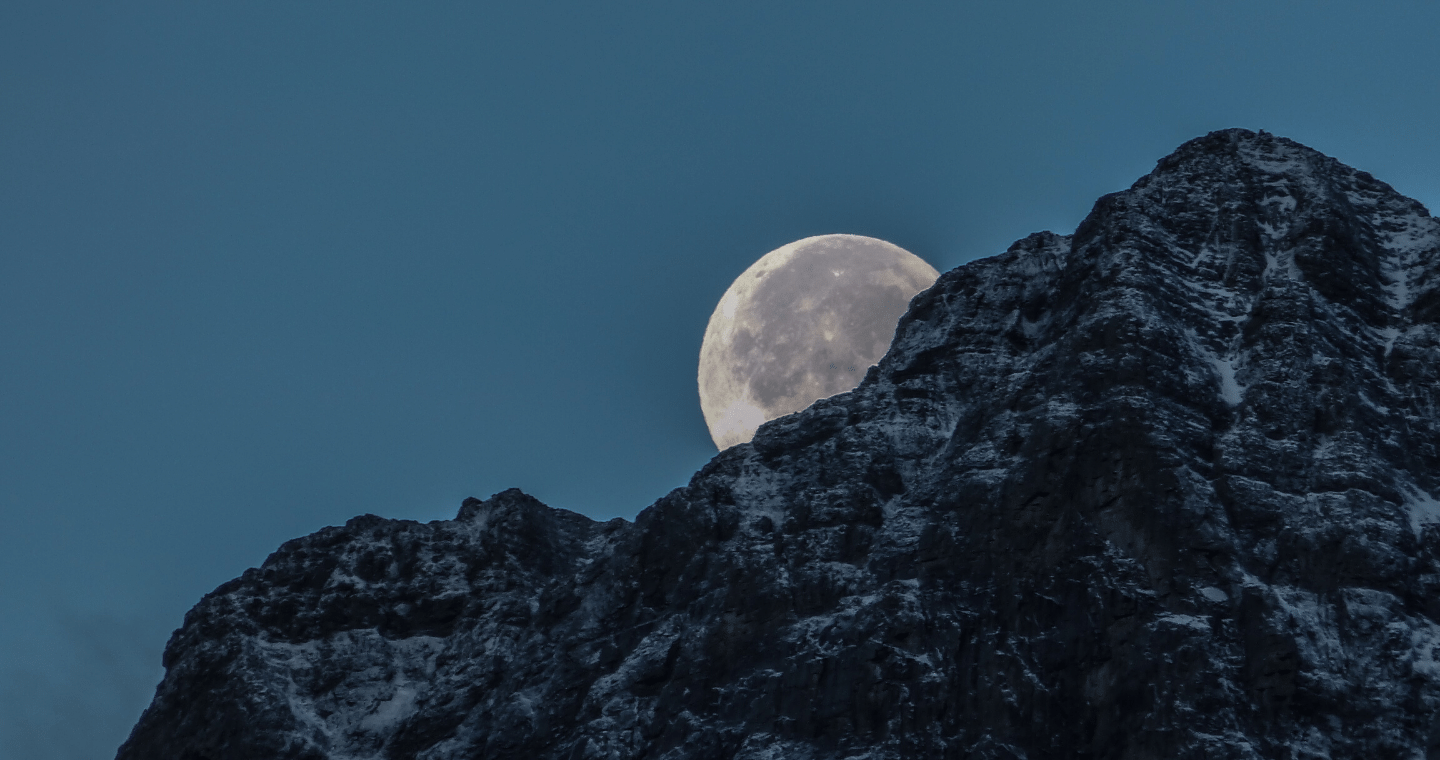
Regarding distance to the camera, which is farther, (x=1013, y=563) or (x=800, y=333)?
(x=800, y=333)

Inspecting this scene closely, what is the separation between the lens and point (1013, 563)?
87.6 meters

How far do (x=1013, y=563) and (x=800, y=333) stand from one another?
38325mm

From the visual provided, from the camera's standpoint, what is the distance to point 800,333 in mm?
122938

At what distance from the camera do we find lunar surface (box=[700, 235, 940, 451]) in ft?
403

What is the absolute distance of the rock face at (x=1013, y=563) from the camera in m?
80.4

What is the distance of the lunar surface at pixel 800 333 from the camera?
403 feet

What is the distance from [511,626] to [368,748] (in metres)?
11.7

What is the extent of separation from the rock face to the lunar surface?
8523 mm

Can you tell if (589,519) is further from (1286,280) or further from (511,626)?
(1286,280)

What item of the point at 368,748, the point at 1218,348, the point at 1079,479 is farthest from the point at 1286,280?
the point at 368,748

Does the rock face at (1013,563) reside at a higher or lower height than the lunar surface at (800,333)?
lower

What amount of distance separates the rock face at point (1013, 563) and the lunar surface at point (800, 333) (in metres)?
8.52

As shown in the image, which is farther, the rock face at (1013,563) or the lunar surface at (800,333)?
the lunar surface at (800,333)

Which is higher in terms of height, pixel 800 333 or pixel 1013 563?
pixel 800 333
